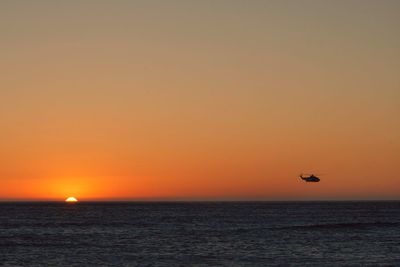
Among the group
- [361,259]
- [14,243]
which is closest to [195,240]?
[14,243]

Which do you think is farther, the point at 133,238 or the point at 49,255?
the point at 133,238

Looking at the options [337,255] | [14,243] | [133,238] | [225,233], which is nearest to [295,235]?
[225,233]

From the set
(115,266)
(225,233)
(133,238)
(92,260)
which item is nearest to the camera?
(115,266)

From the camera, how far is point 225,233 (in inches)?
3730

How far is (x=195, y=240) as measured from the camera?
8181 cm

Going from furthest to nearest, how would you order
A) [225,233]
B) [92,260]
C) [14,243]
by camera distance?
[225,233], [14,243], [92,260]

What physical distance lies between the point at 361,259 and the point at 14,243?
1464 inches

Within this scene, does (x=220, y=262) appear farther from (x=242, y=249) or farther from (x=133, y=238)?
(x=133, y=238)

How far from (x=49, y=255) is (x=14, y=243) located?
609 inches

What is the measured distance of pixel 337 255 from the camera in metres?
64.9

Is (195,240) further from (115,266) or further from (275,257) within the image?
(115,266)

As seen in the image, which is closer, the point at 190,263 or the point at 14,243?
the point at 190,263

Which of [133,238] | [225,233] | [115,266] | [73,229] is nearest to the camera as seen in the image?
[115,266]

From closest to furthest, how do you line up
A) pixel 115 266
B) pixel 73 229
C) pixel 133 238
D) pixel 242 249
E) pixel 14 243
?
pixel 115 266, pixel 242 249, pixel 14 243, pixel 133 238, pixel 73 229
